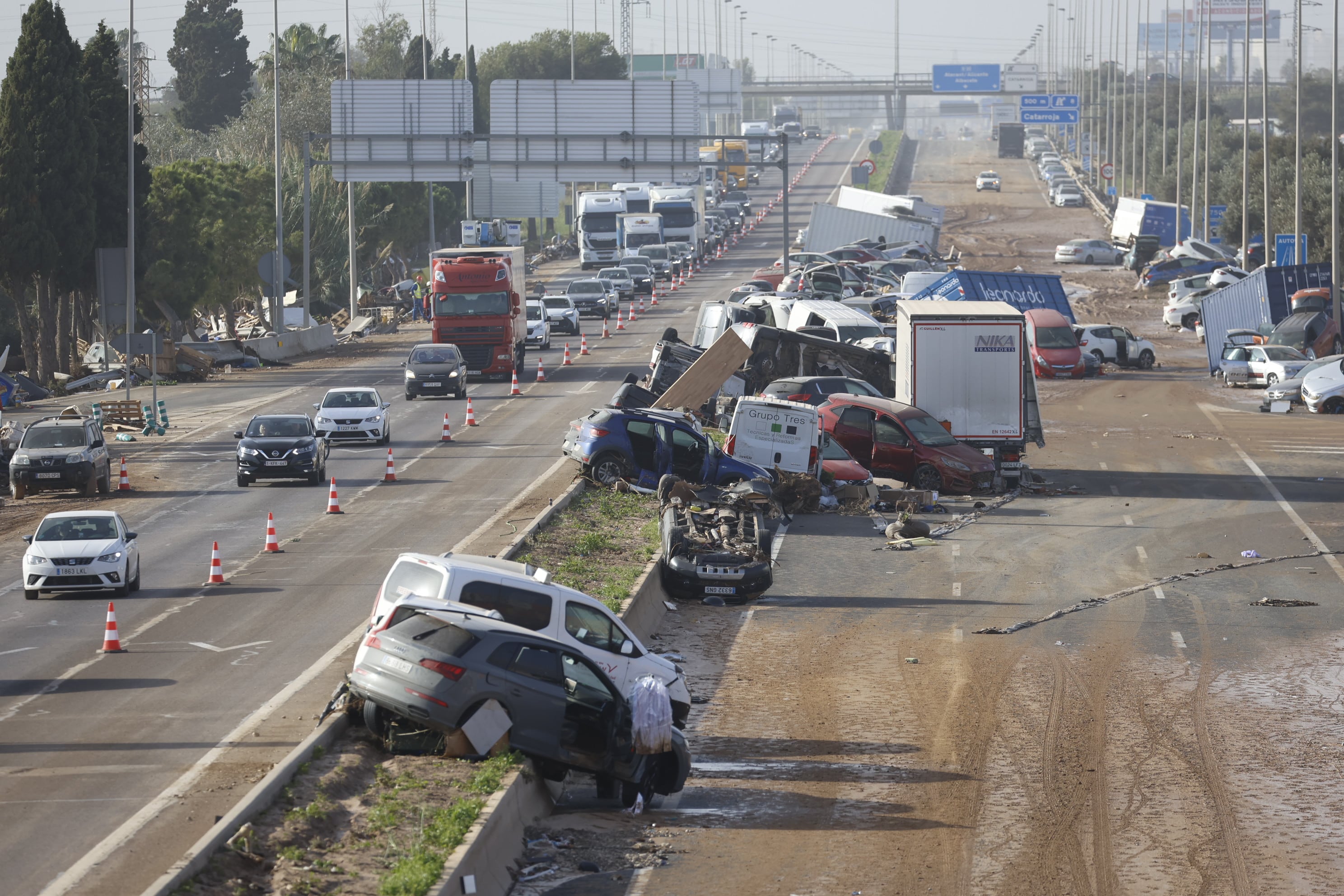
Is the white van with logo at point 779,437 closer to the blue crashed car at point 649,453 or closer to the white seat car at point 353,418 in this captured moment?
the blue crashed car at point 649,453

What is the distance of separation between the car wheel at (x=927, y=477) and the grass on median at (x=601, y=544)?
17.9 feet

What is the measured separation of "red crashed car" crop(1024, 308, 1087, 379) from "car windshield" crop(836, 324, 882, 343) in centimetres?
830

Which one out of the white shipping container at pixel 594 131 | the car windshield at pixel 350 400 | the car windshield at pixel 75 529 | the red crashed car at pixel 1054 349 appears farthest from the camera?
the white shipping container at pixel 594 131

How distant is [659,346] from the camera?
38.0 m

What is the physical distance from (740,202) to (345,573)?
103031 millimetres

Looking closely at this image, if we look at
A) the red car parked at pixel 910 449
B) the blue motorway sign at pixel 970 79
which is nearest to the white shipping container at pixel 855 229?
the red car parked at pixel 910 449

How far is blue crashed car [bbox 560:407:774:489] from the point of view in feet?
92.1

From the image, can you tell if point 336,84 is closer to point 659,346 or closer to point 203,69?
point 659,346

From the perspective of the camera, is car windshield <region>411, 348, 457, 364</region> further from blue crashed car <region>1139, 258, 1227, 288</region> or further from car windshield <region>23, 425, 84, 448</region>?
blue crashed car <region>1139, 258, 1227, 288</region>

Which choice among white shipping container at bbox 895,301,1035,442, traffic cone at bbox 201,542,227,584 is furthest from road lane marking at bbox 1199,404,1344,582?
traffic cone at bbox 201,542,227,584

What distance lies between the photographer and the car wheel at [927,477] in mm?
30453

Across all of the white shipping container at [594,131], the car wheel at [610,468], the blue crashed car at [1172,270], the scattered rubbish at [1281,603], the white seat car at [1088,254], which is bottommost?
the scattered rubbish at [1281,603]

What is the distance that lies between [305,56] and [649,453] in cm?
8555

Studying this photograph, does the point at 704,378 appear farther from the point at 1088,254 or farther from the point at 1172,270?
the point at 1088,254
